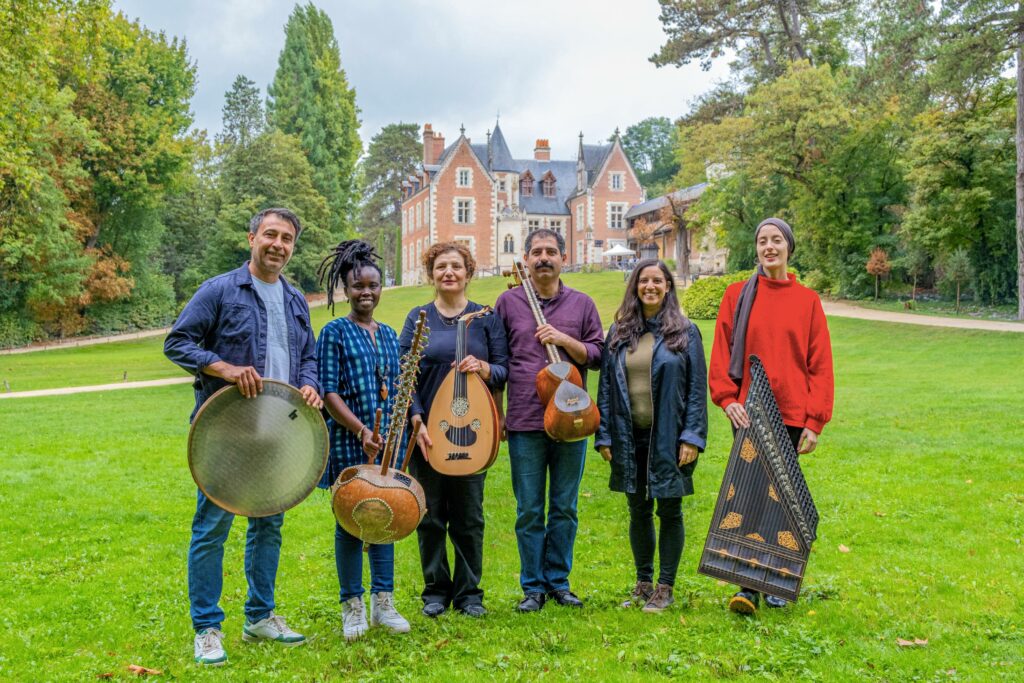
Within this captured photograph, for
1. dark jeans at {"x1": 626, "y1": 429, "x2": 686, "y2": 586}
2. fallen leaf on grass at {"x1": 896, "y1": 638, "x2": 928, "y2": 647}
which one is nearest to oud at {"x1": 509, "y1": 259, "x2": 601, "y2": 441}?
dark jeans at {"x1": 626, "y1": 429, "x2": 686, "y2": 586}

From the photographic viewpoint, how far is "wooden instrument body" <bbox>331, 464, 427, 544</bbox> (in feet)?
12.5

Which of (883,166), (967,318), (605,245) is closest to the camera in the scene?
(967,318)

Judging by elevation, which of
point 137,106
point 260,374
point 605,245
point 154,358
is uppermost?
point 137,106

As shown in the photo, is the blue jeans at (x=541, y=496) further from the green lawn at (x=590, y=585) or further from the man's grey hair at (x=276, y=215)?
the man's grey hair at (x=276, y=215)

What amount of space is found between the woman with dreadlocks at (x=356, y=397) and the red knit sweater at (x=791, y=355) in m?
1.86

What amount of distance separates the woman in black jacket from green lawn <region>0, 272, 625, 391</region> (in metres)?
16.7

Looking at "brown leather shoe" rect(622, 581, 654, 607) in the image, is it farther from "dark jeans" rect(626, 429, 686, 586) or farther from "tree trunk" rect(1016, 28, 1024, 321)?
"tree trunk" rect(1016, 28, 1024, 321)

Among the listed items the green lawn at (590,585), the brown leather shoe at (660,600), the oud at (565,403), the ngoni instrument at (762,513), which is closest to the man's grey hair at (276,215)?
the oud at (565,403)

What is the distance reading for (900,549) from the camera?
605 cm

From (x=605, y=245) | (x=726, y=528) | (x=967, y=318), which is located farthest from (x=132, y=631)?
(x=605, y=245)

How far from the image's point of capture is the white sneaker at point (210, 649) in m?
3.93

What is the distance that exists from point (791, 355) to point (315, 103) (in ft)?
168

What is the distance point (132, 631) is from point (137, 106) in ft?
126

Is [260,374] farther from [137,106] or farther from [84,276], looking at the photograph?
[137,106]
